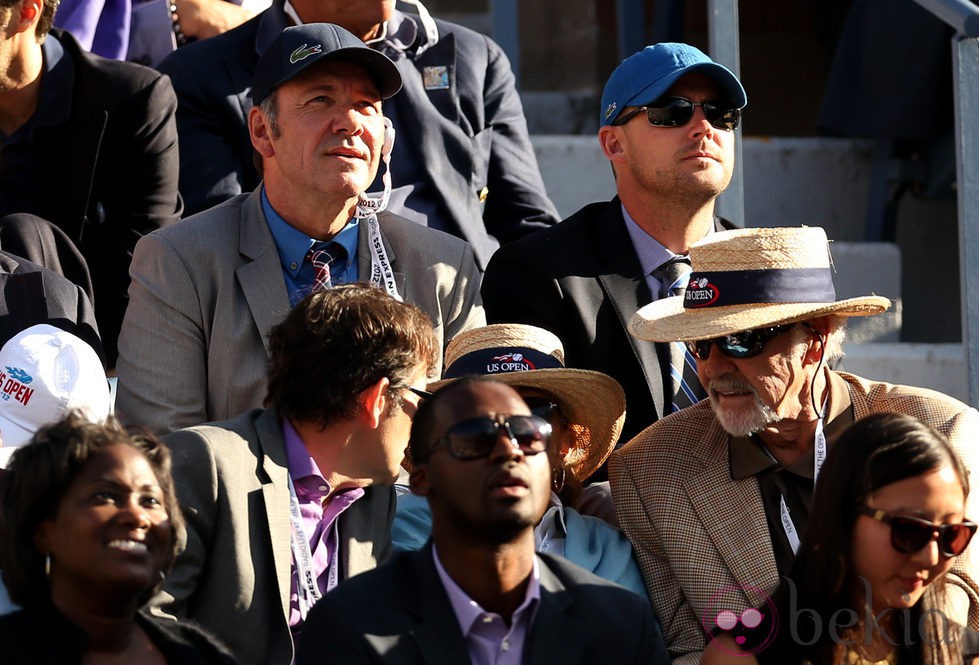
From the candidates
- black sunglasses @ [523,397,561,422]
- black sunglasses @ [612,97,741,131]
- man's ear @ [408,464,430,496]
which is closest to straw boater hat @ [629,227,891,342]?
black sunglasses @ [523,397,561,422]

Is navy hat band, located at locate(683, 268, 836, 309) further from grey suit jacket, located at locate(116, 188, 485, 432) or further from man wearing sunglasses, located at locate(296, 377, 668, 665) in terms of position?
man wearing sunglasses, located at locate(296, 377, 668, 665)

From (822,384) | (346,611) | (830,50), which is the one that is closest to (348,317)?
(346,611)

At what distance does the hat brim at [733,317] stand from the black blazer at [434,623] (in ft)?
3.09

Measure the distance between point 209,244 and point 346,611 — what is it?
157 cm

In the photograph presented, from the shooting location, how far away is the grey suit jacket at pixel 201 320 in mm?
4137

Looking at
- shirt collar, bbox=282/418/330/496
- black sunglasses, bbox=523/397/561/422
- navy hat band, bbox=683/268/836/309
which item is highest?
navy hat band, bbox=683/268/836/309

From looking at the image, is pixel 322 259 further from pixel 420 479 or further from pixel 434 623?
pixel 434 623

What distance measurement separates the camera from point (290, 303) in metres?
4.30

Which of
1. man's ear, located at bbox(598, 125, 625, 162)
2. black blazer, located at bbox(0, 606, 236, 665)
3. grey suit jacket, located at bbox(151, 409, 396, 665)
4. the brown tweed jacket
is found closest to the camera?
black blazer, located at bbox(0, 606, 236, 665)

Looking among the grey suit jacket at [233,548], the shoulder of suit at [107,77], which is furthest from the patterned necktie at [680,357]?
the shoulder of suit at [107,77]

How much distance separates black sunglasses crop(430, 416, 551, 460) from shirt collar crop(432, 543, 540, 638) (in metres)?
0.21

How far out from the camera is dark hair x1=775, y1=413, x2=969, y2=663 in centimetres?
316

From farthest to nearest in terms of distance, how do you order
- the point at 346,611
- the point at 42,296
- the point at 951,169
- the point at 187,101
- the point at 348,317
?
the point at 951,169 → the point at 187,101 → the point at 42,296 → the point at 348,317 → the point at 346,611

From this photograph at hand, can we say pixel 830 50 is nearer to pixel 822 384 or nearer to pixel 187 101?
pixel 187 101
